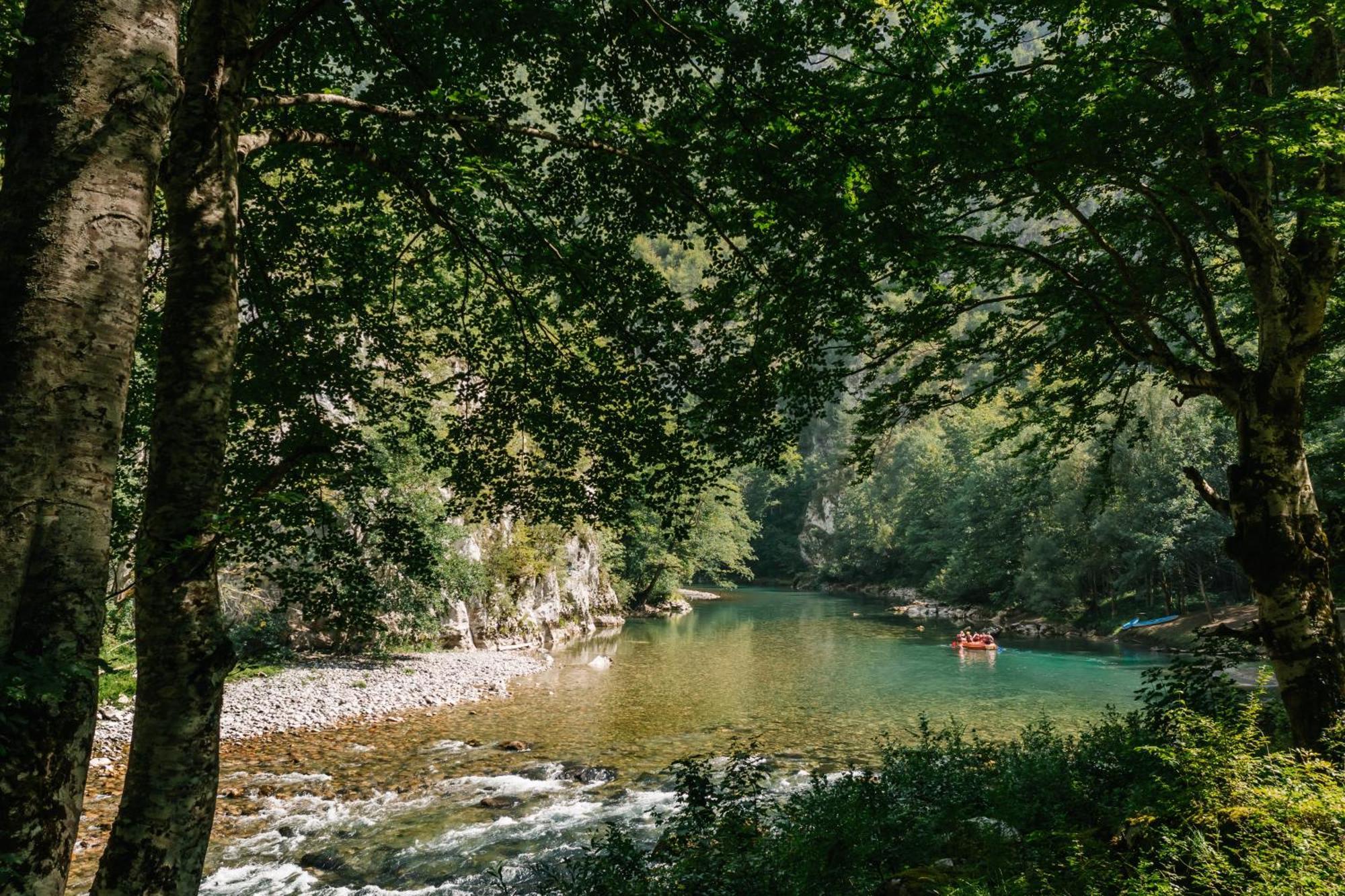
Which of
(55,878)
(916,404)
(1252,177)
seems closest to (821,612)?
(916,404)

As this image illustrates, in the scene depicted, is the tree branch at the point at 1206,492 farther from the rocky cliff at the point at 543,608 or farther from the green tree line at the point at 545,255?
the rocky cliff at the point at 543,608

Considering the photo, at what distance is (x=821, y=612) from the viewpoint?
4459 centimetres

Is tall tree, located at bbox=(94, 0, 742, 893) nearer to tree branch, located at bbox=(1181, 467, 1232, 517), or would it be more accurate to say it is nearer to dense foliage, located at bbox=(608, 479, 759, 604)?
tree branch, located at bbox=(1181, 467, 1232, 517)

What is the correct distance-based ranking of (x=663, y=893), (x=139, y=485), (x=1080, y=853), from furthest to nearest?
(x=139, y=485), (x=663, y=893), (x=1080, y=853)

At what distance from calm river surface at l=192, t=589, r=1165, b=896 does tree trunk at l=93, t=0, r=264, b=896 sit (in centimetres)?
592

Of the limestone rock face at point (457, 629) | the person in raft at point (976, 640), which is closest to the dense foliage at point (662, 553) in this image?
the person in raft at point (976, 640)

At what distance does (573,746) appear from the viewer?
47.2 ft

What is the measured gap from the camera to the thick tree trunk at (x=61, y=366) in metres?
1.96

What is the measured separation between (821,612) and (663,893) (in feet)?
134

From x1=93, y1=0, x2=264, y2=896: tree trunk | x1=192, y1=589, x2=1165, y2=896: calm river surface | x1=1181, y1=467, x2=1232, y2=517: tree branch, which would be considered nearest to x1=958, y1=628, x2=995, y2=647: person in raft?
x1=192, y1=589, x2=1165, y2=896: calm river surface

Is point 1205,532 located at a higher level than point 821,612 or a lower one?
higher

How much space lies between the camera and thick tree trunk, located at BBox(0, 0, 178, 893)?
6.43ft

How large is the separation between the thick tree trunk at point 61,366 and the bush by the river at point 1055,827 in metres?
4.67

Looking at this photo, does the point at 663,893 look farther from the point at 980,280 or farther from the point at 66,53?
the point at 980,280
